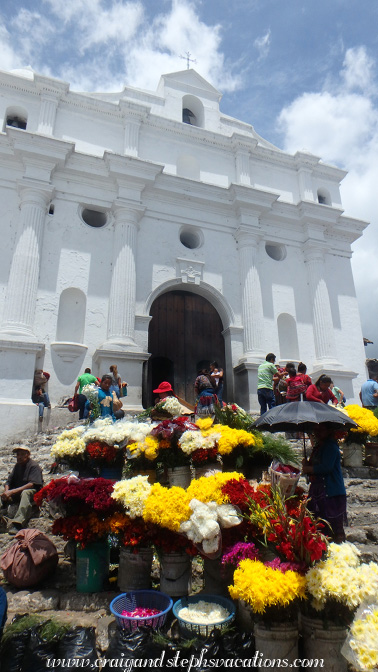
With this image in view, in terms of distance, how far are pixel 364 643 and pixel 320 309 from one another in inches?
531

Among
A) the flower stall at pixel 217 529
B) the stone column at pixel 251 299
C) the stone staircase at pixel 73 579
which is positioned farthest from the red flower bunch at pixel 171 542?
the stone column at pixel 251 299

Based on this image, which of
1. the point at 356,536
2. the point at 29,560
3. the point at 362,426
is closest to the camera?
the point at 29,560

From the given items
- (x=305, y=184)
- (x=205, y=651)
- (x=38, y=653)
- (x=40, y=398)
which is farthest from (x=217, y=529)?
(x=305, y=184)

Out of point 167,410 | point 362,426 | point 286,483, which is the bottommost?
point 286,483

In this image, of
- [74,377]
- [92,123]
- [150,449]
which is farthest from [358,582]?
[92,123]

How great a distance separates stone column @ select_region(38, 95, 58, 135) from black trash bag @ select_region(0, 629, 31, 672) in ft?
45.5

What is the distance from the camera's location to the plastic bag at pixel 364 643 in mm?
2566

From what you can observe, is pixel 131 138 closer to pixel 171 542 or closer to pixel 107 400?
pixel 107 400

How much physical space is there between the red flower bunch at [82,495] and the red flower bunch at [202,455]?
1.10 m

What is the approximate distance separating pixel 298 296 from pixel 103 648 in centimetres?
1359

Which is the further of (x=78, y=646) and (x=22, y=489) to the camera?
(x=22, y=489)

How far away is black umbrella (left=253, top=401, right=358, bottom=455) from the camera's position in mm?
4832

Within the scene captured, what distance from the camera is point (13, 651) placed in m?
3.19

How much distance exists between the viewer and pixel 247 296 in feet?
46.8
